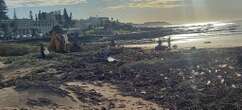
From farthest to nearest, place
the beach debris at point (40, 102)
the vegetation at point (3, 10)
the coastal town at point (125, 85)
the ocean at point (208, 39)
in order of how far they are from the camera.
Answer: the vegetation at point (3, 10), the ocean at point (208, 39), the coastal town at point (125, 85), the beach debris at point (40, 102)

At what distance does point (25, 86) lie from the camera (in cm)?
1895

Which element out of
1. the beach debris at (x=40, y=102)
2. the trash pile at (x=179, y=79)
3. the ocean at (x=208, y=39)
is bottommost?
the ocean at (x=208, y=39)

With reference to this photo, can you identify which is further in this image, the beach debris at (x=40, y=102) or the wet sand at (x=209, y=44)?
the wet sand at (x=209, y=44)

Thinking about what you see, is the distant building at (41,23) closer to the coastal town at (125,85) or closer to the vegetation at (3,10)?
the vegetation at (3,10)

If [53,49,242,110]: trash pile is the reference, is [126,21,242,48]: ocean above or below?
below

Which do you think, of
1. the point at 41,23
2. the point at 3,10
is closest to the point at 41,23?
the point at 41,23

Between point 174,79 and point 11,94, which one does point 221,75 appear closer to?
point 174,79

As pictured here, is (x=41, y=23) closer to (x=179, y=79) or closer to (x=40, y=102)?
(x=179, y=79)

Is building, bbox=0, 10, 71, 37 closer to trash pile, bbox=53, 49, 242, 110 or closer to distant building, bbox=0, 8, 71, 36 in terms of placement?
distant building, bbox=0, 8, 71, 36

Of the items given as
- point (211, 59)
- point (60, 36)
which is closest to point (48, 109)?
point (211, 59)

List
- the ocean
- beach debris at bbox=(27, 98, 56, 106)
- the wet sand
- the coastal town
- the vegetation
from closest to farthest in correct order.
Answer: beach debris at bbox=(27, 98, 56, 106)
the coastal town
the wet sand
the ocean
the vegetation

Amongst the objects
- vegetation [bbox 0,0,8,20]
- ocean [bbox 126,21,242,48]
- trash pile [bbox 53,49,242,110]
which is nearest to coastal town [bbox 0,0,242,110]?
trash pile [bbox 53,49,242,110]

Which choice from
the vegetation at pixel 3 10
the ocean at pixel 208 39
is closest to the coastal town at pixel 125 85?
the ocean at pixel 208 39

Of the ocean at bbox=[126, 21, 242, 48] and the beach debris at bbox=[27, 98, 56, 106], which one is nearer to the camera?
the beach debris at bbox=[27, 98, 56, 106]
